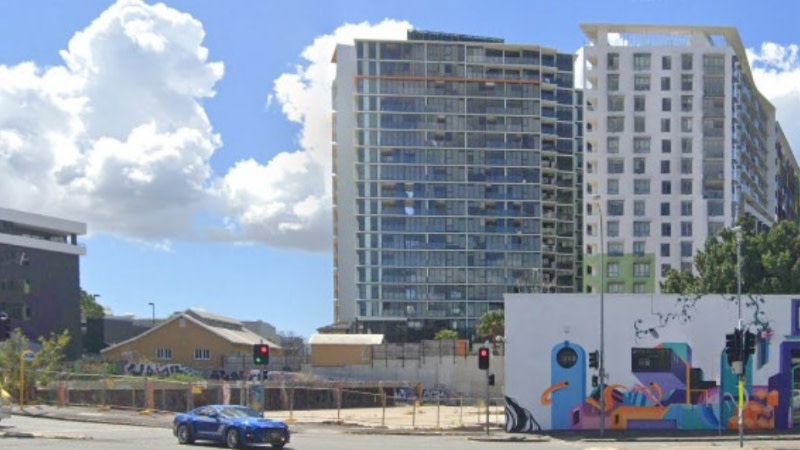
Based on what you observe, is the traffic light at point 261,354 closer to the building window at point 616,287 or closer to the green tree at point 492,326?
the green tree at point 492,326

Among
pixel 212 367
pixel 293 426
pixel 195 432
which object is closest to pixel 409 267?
pixel 212 367

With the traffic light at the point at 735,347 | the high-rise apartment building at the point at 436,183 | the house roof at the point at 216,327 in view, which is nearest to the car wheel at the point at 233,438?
the traffic light at the point at 735,347

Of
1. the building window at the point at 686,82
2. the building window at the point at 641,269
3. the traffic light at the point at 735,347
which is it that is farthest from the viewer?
the building window at the point at 686,82

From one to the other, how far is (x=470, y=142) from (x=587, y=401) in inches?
3818

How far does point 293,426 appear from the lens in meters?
45.9

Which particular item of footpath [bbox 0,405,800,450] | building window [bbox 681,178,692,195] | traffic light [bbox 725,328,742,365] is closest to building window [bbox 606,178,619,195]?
building window [bbox 681,178,692,195]

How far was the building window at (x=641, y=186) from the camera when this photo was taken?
12162 cm

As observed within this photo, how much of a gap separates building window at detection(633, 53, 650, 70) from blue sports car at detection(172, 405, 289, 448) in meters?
95.6

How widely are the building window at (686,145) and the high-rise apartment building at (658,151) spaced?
0.12m

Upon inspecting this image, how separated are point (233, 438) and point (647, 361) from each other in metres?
19.8

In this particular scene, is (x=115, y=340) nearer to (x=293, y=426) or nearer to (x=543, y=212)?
(x=543, y=212)

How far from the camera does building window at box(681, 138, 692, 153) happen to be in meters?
121

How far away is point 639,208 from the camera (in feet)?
399

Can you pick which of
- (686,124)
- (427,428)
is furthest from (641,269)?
(427,428)
